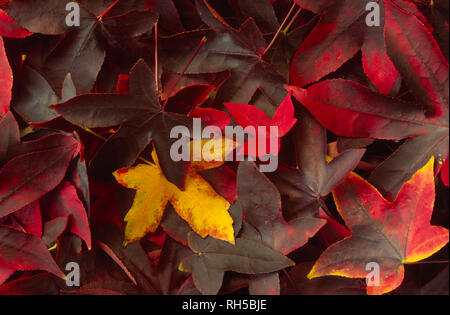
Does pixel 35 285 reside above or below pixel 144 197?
below

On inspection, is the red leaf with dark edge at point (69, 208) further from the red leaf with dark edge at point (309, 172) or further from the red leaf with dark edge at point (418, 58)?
the red leaf with dark edge at point (418, 58)

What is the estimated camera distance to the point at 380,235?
41 centimetres

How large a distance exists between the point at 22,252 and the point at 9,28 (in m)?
0.23

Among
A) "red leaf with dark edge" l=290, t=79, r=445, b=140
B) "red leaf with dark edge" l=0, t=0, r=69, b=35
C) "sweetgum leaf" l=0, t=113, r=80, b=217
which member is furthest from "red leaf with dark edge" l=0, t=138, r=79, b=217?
"red leaf with dark edge" l=290, t=79, r=445, b=140

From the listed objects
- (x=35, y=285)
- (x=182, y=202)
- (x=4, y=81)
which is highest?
(x=4, y=81)

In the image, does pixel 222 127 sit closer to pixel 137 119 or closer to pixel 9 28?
pixel 137 119

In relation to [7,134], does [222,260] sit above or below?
below

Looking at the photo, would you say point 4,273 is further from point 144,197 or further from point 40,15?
point 40,15

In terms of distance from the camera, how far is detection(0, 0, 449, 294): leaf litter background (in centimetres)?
40

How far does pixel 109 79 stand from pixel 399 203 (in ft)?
1.08

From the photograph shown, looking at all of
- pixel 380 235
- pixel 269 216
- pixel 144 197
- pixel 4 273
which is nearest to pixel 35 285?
pixel 4 273

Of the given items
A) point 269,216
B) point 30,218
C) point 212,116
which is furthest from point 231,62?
point 30,218

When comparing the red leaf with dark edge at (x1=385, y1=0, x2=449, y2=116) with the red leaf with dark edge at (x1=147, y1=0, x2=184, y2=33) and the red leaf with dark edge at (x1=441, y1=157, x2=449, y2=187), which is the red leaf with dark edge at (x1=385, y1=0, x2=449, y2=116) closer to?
the red leaf with dark edge at (x1=441, y1=157, x2=449, y2=187)

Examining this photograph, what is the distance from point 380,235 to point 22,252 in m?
0.36
